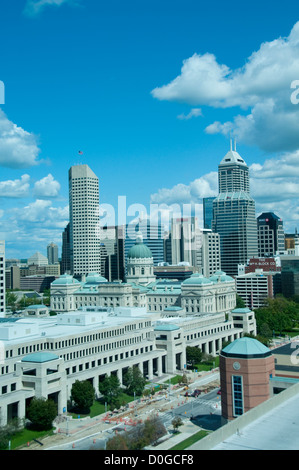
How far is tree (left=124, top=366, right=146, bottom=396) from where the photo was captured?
246 feet

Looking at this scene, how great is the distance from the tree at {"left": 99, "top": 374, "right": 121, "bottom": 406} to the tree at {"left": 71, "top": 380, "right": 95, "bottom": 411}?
10.6ft

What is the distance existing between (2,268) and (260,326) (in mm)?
65039

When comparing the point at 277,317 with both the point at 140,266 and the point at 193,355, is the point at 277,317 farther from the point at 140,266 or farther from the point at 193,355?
the point at 193,355

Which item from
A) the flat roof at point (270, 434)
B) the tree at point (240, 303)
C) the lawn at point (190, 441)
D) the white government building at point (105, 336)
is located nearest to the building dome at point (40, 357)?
Result: the white government building at point (105, 336)

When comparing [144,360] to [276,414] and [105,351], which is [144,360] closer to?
[105,351]

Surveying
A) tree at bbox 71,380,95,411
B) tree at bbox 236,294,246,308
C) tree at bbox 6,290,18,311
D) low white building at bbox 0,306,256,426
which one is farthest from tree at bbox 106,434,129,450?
tree at bbox 6,290,18,311

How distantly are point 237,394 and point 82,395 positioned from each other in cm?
2090

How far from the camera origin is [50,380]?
65438 millimetres

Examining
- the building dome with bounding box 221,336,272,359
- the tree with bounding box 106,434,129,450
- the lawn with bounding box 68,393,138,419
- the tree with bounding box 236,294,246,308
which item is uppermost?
the building dome with bounding box 221,336,272,359

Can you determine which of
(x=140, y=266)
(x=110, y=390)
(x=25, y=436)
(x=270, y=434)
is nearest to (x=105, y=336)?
(x=110, y=390)

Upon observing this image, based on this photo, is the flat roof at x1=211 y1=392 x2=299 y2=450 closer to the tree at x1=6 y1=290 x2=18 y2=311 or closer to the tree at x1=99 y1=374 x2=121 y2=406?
the tree at x1=99 y1=374 x2=121 y2=406

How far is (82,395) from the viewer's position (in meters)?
66.3
